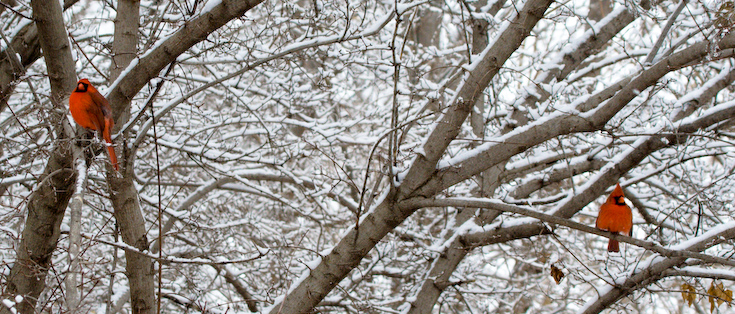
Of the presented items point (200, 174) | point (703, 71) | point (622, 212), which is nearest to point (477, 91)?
point (622, 212)

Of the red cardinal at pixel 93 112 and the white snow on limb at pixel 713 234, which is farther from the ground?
the red cardinal at pixel 93 112

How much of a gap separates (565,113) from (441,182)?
2.49 ft

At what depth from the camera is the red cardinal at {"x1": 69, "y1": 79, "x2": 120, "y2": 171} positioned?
3.08m

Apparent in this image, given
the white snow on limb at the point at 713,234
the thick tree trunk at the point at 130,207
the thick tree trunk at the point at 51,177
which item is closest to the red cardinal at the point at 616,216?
the white snow on limb at the point at 713,234

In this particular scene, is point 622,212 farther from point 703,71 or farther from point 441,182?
point 703,71

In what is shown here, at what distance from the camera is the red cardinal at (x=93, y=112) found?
10.1ft

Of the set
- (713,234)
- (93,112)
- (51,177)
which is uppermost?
(93,112)

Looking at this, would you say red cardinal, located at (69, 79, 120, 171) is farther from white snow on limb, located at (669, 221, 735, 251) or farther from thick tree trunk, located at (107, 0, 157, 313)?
white snow on limb, located at (669, 221, 735, 251)

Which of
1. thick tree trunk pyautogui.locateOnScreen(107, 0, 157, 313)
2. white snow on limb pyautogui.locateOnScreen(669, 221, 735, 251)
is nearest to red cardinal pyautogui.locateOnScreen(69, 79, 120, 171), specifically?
thick tree trunk pyautogui.locateOnScreen(107, 0, 157, 313)

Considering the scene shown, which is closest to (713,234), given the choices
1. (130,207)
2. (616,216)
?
(616,216)

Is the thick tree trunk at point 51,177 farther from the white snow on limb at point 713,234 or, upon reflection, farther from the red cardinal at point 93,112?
the white snow on limb at point 713,234

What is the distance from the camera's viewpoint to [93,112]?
3.09 meters

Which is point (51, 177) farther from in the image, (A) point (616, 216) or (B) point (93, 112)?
(A) point (616, 216)

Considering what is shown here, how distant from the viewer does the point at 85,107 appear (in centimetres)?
308
